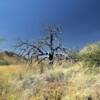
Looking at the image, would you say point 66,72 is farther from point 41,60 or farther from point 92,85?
point 41,60

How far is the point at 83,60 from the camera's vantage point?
18609mm

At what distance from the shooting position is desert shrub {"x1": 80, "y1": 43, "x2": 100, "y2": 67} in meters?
18.1

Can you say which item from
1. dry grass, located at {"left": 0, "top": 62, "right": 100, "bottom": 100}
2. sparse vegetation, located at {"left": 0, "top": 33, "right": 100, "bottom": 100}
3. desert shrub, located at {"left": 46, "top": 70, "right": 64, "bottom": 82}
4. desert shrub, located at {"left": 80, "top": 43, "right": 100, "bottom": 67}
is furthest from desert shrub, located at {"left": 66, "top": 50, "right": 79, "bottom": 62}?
desert shrub, located at {"left": 46, "top": 70, "right": 64, "bottom": 82}

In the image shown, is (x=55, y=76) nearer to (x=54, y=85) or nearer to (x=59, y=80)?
(x=59, y=80)

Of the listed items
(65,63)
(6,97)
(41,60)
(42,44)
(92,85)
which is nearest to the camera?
(92,85)

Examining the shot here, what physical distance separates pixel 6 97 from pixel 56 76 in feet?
6.61

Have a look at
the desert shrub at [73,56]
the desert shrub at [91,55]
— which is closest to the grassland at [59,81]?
the desert shrub at [91,55]

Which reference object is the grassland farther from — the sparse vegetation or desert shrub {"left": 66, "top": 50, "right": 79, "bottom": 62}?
desert shrub {"left": 66, "top": 50, "right": 79, "bottom": 62}

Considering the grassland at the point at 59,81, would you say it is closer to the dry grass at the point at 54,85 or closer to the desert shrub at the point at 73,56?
the dry grass at the point at 54,85

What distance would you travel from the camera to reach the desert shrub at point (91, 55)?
1812 cm

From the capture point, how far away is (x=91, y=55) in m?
18.5

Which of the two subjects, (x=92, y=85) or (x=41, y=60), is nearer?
(x=92, y=85)

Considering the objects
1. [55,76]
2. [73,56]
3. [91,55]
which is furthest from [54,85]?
[73,56]

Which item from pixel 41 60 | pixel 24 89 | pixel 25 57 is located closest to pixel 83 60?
pixel 24 89
